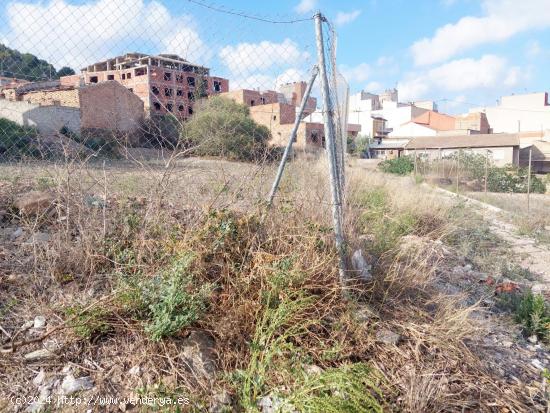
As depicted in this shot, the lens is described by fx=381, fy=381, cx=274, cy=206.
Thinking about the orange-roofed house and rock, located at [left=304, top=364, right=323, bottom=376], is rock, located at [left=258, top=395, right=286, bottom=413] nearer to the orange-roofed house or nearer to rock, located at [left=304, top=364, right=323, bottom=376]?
rock, located at [left=304, top=364, right=323, bottom=376]

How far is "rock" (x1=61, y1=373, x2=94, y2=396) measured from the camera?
1893mm

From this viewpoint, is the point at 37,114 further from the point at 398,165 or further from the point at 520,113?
the point at 520,113

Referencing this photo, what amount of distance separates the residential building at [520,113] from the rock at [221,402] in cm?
6023

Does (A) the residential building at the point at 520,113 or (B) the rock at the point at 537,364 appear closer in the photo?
(B) the rock at the point at 537,364

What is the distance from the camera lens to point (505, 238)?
672 centimetres

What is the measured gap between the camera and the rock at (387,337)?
2244 mm

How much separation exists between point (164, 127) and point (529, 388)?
3.58 meters

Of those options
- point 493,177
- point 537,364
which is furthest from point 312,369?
point 493,177

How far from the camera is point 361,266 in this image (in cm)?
269

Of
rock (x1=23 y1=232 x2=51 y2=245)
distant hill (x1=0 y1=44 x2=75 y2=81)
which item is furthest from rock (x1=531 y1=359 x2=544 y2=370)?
distant hill (x1=0 y1=44 x2=75 y2=81)

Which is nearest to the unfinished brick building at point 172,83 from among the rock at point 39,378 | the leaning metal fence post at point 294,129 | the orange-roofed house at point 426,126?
the leaning metal fence post at point 294,129

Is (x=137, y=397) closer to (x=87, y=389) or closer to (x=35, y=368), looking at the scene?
(x=87, y=389)

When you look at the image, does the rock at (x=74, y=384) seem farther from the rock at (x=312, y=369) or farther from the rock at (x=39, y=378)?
the rock at (x=312, y=369)

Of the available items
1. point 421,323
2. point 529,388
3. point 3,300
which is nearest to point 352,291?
point 421,323
